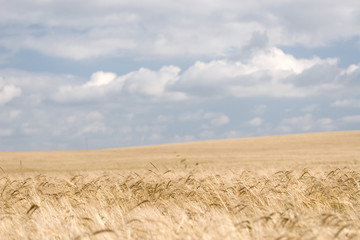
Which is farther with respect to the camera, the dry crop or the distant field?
the distant field

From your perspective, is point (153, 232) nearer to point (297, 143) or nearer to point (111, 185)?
point (111, 185)

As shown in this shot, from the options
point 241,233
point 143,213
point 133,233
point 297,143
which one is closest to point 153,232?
point 133,233

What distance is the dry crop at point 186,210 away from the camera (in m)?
3.84

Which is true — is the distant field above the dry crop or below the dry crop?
above

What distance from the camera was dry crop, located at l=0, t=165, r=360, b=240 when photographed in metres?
3.84

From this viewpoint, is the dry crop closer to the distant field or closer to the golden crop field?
the golden crop field

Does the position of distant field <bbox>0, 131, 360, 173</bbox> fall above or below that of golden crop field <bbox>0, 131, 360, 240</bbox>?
above

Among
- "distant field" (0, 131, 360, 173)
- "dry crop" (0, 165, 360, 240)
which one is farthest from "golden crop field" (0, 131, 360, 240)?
"distant field" (0, 131, 360, 173)

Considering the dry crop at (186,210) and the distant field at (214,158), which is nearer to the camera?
the dry crop at (186,210)

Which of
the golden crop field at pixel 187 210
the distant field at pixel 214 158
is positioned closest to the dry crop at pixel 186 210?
the golden crop field at pixel 187 210

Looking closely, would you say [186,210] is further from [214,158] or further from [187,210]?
[214,158]

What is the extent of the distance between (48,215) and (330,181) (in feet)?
16.3

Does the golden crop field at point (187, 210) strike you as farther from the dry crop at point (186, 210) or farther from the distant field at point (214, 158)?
the distant field at point (214, 158)

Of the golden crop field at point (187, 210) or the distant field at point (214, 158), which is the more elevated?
the distant field at point (214, 158)
